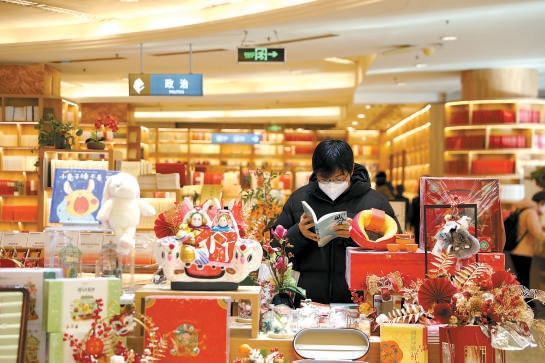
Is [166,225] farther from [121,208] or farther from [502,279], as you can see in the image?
[502,279]

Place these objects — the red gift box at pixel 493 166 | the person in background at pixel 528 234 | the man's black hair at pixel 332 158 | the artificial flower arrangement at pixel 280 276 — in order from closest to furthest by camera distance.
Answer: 1. the artificial flower arrangement at pixel 280 276
2. the man's black hair at pixel 332 158
3. the person in background at pixel 528 234
4. the red gift box at pixel 493 166

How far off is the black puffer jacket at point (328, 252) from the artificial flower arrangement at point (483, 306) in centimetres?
93

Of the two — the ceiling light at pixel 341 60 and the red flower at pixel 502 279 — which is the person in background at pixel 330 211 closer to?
the red flower at pixel 502 279

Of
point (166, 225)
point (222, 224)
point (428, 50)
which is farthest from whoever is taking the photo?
point (428, 50)

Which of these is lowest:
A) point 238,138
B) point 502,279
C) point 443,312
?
point 443,312

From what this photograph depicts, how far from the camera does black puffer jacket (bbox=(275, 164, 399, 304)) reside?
333 cm

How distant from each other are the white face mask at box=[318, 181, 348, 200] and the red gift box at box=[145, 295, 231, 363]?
1217 mm

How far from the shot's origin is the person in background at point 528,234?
24.5ft

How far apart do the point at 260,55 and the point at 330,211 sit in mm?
5708

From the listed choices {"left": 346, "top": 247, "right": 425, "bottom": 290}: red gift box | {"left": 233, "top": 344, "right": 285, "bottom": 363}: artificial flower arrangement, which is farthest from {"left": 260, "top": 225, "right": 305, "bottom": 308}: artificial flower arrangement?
{"left": 233, "top": 344, "right": 285, "bottom": 363}: artificial flower arrangement

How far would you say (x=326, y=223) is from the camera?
10.1ft

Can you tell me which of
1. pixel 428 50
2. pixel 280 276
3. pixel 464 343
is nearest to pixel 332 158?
pixel 280 276

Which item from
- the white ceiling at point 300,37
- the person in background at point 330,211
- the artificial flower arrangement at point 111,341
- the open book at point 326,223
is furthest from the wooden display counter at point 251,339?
the white ceiling at point 300,37

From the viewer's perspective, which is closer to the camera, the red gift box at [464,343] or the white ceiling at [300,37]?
the red gift box at [464,343]
